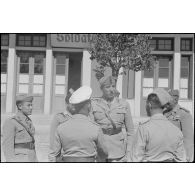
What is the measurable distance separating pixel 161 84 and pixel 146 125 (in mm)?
3151

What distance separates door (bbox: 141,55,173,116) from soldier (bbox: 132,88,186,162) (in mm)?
2781

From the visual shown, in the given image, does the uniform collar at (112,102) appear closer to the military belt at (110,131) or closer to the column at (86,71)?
the military belt at (110,131)

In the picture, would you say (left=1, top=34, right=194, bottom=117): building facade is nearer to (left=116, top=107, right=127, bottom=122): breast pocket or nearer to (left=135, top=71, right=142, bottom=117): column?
(left=135, top=71, right=142, bottom=117): column

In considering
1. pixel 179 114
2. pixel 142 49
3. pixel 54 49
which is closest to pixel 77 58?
pixel 54 49

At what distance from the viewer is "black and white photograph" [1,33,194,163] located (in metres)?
2.57

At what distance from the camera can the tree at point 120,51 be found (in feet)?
16.0

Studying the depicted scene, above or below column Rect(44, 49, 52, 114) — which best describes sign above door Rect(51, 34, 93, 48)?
above

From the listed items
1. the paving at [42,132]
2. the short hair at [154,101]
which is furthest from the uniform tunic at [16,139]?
the paving at [42,132]

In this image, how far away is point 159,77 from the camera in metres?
→ 5.45

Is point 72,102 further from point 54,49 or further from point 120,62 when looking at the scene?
point 54,49

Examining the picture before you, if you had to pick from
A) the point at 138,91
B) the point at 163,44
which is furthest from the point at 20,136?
the point at 163,44

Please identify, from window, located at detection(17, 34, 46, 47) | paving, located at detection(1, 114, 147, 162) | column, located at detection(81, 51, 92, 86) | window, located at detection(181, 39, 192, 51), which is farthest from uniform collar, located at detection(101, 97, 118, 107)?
window, located at detection(181, 39, 192, 51)
